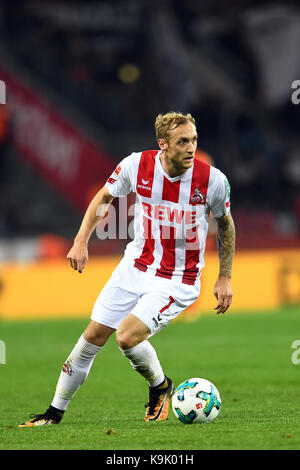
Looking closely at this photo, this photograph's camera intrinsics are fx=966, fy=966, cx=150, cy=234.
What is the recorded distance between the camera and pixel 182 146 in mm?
6789

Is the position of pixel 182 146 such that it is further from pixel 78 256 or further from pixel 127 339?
pixel 127 339

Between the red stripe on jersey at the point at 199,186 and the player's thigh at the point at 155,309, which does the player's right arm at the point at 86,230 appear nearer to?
the player's thigh at the point at 155,309

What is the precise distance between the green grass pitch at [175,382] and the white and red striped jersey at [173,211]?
1.15 m

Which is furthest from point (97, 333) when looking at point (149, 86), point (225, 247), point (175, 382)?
point (149, 86)

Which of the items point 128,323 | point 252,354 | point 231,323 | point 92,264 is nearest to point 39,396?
point 128,323

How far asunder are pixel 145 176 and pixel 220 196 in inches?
22.2

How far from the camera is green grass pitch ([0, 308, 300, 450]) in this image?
6.00m

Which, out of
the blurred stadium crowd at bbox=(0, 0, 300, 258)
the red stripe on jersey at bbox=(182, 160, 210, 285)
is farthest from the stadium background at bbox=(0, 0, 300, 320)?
the red stripe on jersey at bbox=(182, 160, 210, 285)

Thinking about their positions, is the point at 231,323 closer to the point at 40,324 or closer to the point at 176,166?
the point at 40,324

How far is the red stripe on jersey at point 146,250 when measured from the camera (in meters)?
6.99

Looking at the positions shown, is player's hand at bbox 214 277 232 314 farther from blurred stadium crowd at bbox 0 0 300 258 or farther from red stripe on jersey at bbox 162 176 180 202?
blurred stadium crowd at bbox 0 0 300 258

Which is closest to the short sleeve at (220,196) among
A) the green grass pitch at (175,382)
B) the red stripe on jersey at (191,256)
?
the red stripe on jersey at (191,256)

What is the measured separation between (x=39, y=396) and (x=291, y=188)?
18.3 meters
